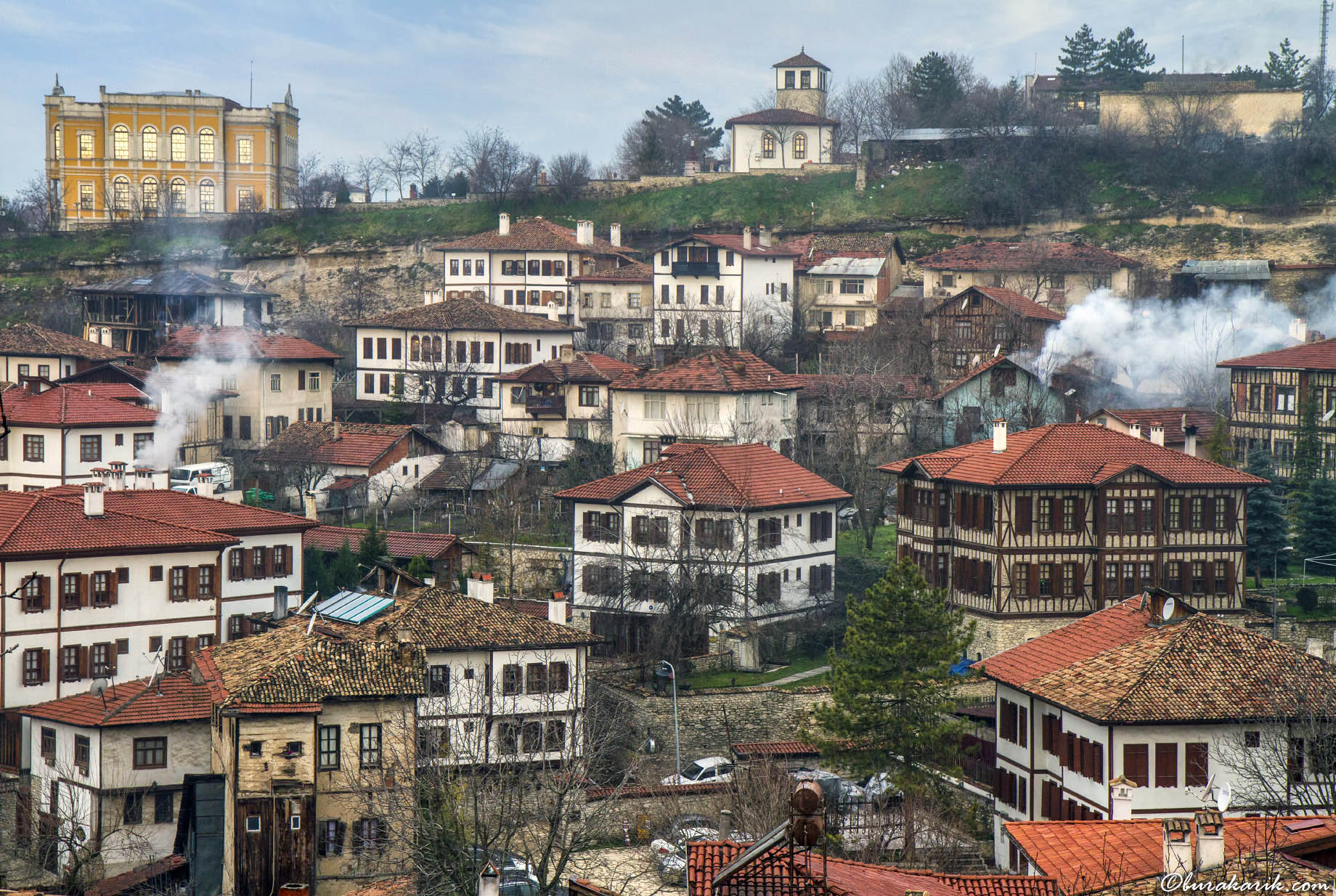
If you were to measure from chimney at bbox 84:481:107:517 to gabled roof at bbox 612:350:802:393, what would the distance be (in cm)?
2257

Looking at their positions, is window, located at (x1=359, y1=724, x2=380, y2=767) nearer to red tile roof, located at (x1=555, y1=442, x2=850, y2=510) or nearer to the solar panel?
the solar panel

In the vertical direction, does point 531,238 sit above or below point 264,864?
above

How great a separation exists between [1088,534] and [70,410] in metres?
34.5

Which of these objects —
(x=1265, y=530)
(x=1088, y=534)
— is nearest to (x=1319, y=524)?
(x=1265, y=530)

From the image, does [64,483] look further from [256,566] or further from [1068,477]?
[1068,477]

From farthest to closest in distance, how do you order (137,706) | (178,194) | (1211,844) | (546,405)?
(178,194), (546,405), (137,706), (1211,844)

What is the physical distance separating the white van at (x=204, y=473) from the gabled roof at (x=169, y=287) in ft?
60.7

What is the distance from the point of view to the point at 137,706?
3941 cm

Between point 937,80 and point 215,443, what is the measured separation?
57.8 metres

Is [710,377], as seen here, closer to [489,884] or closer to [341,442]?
[341,442]

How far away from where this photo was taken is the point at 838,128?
11412cm

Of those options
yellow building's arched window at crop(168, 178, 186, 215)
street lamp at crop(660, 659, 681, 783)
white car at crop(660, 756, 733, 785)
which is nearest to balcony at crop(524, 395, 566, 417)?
street lamp at crop(660, 659, 681, 783)

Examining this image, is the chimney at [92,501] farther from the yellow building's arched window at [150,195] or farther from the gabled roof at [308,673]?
the yellow building's arched window at [150,195]

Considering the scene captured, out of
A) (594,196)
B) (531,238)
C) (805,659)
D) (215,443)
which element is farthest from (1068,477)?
(594,196)
